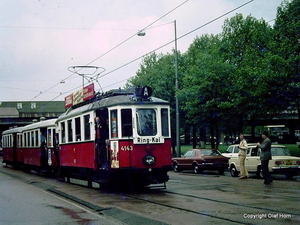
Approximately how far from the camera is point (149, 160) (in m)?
14.0

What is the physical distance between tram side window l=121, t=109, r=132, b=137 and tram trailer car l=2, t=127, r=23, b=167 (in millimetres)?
19652

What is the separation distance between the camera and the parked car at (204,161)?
2405 cm

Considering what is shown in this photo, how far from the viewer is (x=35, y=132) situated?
27359 millimetres

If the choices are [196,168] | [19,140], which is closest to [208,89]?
[196,168]

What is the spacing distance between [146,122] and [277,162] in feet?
24.9

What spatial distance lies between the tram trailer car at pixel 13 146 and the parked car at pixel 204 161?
41.1ft

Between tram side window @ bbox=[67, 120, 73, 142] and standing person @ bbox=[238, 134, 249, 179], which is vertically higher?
tram side window @ bbox=[67, 120, 73, 142]

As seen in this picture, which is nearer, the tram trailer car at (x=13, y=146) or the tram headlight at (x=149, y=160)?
the tram headlight at (x=149, y=160)

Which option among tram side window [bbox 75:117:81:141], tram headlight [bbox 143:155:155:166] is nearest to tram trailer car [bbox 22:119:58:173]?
tram side window [bbox 75:117:81:141]

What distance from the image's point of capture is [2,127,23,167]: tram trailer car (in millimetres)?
32950

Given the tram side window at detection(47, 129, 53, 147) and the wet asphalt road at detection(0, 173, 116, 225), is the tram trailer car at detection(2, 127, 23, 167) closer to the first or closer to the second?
the tram side window at detection(47, 129, 53, 147)

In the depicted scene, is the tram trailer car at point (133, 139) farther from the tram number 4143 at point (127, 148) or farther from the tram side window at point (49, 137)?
the tram side window at point (49, 137)

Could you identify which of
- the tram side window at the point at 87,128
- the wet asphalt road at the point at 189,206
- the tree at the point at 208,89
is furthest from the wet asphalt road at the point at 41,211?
the tree at the point at 208,89

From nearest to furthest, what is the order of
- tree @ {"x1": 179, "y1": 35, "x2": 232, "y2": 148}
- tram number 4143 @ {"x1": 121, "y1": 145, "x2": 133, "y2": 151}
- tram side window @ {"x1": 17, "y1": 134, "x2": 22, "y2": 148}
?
tram number 4143 @ {"x1": 121, "y1": 145, "x2": 133, "y2": 151} → tram side window @ {"x1": 17, "y1": 134, "x2": 22, "y2": 148} → tree @ {"x1": 179, "y1": 35, "x2": 232, "y2": 148}
